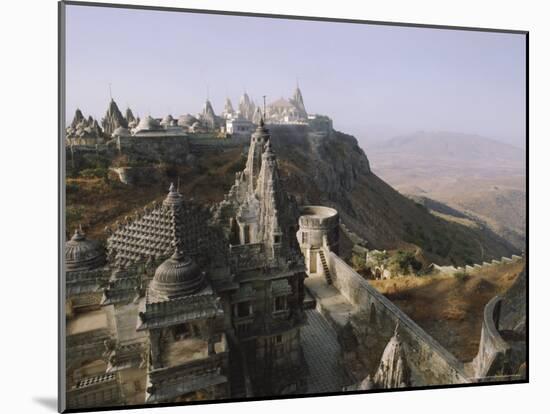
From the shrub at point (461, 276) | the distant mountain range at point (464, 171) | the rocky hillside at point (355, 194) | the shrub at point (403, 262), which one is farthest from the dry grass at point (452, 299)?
the distant mountain range at point (464, 171)

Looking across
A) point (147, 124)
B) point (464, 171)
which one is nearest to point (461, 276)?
point (464, 171)

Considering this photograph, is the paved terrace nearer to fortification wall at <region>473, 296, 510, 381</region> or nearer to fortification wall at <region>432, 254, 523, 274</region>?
fortification wall at <region>432, 254, 523, 274</region>

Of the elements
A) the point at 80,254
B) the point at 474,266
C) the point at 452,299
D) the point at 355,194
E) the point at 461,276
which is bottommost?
the point at 452,299

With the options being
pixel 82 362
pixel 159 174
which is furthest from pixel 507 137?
pixel 82 362

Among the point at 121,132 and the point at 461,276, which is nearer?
the point at 121,132

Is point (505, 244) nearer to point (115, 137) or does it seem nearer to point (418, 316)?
point (418, 316)

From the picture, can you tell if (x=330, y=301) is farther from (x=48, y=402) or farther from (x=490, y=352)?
(x=48, y=402)

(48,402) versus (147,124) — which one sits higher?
(147,124)

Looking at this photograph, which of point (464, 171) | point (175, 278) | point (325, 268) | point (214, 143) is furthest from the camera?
point (325, 268)
